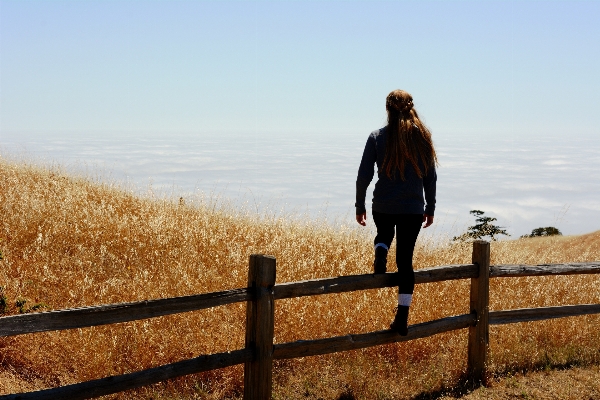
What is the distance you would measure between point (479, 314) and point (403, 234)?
1.62m

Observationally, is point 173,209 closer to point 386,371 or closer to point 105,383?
point 386,371

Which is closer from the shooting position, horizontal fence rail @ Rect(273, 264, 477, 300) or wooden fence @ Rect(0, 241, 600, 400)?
wooden fence @ Rect(0, 241, 600, 400)

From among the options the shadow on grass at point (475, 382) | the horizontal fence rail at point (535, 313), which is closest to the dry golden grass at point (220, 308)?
the shadow on grass at point (475, 382)

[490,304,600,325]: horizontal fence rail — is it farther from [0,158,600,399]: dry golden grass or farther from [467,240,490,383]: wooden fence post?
[0,158,600,399]: dry golden grass

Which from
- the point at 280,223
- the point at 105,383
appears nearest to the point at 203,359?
the point at 105,383

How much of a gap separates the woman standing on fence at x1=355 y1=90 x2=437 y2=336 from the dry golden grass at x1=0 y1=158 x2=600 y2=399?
1489mm

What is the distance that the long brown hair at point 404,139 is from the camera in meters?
5.37

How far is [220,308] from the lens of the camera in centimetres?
705

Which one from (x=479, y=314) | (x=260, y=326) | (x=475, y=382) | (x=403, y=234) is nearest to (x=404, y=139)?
(x=403, y=234)

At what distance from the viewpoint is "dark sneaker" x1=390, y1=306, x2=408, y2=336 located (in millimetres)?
5724

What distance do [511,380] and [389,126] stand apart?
317 centimetres

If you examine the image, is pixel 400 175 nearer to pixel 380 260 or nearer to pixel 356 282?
pixel 380 260

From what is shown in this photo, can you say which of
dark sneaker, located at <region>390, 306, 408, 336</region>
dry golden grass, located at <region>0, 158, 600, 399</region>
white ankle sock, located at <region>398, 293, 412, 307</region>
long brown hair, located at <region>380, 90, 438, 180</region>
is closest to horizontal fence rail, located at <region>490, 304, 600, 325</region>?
dry golden grass, located at <region>0, 158, 600, 399</region>

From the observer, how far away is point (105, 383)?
445cm
